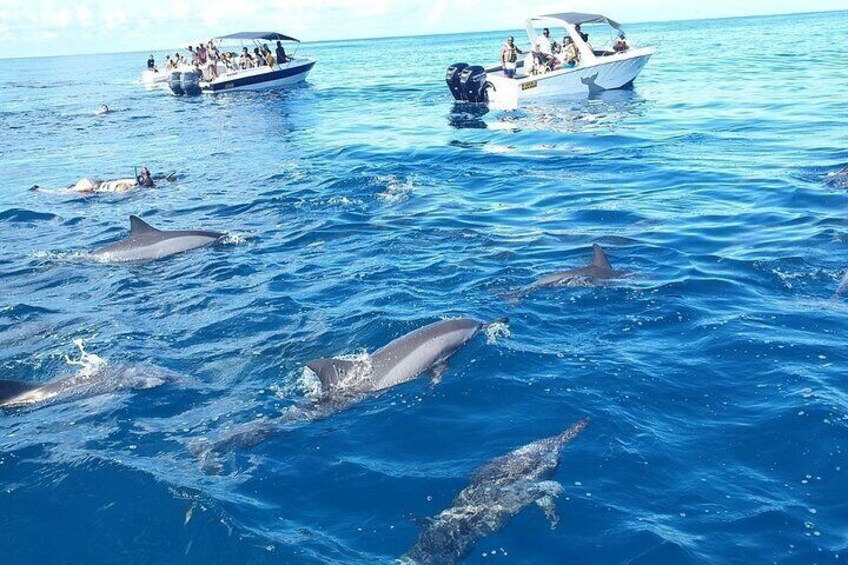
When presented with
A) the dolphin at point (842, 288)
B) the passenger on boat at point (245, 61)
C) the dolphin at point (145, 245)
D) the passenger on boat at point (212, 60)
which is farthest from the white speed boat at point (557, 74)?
the dolphin at point (842, 288)

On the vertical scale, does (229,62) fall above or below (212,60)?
below

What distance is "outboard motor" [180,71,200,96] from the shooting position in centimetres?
5338

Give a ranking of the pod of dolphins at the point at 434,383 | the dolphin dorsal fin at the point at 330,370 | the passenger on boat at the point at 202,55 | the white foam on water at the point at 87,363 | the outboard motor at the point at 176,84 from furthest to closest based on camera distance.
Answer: the passenger on boat at the point at 202,55, the outboard motor at the point at 176,84, the white foam on water at the point at 87,363, the dolphin dorsal fin at the point at 330,370, the pod of dolphins at the point at 434,383

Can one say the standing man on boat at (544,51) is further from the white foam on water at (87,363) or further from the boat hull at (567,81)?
the white foam on water at (87,363)

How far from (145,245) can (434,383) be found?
8.54 meters

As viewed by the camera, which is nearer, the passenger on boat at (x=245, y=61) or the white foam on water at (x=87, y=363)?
the white foam on water at (x=87, y=363)

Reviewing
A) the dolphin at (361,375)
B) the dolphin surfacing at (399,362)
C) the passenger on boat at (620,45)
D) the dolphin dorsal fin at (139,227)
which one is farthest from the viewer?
the passenger on boat at (620,45)

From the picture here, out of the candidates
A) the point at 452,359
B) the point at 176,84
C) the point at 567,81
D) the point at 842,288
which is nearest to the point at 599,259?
the point at 842,288

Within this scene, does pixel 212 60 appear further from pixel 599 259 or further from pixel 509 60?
pixel 599 259

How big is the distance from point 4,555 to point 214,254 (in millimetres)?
9399

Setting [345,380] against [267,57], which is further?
[267,57]

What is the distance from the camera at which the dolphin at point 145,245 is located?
51.3 ft

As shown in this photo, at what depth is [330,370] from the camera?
9453 mm

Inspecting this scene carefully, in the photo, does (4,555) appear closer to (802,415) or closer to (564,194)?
(802,415)
